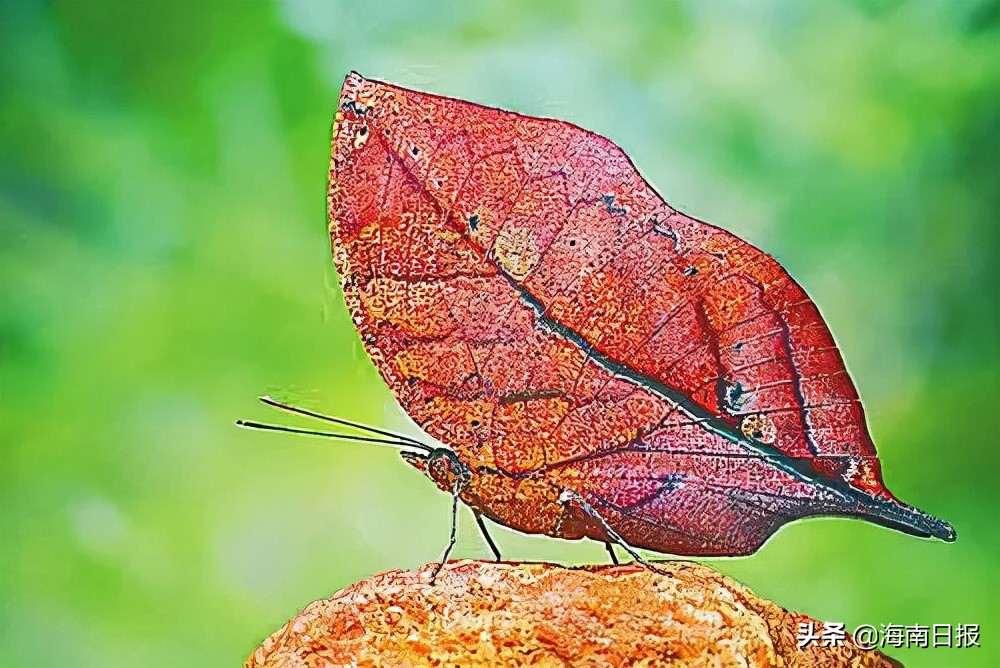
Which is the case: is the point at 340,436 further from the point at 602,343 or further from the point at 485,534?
the point at 602,343

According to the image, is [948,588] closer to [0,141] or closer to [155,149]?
[155,149]

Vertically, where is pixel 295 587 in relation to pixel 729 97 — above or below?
below

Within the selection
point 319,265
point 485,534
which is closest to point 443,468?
point 485,534

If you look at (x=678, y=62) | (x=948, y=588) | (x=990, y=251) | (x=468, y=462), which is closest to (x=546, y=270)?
(x=468, y=462)

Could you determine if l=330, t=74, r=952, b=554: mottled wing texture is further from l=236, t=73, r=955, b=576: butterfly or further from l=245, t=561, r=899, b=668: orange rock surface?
l=245, t=561, r=899, b=668: orange rock surface

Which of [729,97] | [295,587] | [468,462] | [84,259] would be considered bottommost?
Result: [295,587]
